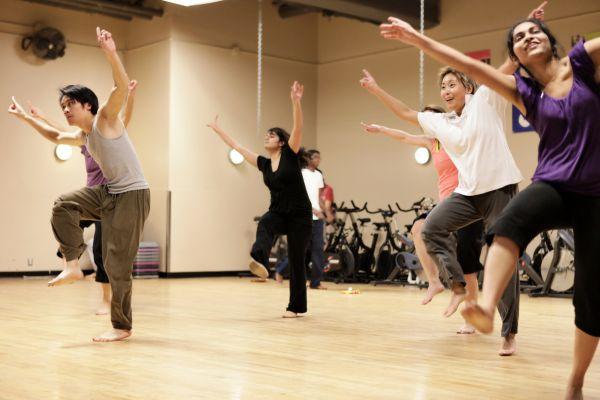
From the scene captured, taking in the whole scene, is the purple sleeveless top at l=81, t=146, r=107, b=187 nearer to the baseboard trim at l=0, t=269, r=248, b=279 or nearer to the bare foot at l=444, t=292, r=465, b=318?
the bare foot at l=444, t=292, r=465, b=318

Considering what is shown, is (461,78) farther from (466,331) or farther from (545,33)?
(545,33)

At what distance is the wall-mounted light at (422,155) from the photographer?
11.1 m

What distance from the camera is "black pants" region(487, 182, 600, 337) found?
8.92 feet

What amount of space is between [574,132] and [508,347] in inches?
75.5

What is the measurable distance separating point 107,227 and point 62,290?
4.25 meters

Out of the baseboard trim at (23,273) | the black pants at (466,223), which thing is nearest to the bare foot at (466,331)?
the black pants at (466,223)

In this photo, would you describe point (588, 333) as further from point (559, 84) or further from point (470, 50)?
point (470, 50)

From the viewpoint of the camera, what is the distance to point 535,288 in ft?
29.0

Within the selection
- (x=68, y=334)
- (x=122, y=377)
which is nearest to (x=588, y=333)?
(x=122, y=377)

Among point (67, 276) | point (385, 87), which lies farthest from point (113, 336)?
point (385, 87)

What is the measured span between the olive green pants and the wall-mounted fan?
6.76m

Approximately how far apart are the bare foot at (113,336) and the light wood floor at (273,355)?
0.08 meters

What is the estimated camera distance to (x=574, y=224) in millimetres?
2766

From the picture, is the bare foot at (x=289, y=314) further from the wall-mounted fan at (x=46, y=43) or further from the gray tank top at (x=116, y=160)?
the wall-mounted fan at (x=46, y=43)
